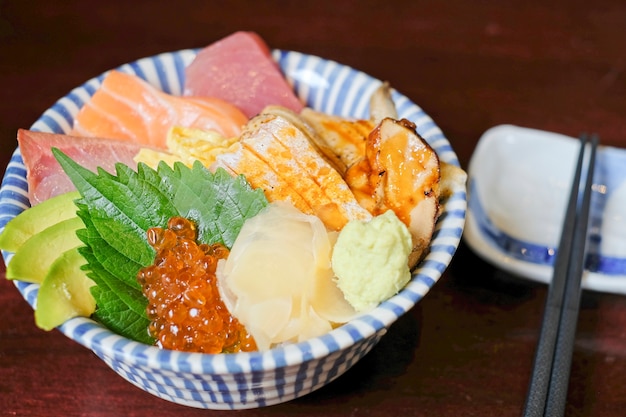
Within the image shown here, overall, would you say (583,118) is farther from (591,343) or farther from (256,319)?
(256,319)

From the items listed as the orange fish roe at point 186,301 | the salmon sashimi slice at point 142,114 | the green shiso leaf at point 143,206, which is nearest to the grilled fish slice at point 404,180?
the green shiso leaf at point 143,206

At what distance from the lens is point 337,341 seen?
1.18 metres

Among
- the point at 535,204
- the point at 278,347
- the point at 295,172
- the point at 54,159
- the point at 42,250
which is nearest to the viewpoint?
the point at 278,347

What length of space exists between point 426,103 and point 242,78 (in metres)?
0.86

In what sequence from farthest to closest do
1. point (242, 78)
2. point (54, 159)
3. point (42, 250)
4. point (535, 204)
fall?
point (535, 204) < point (242, 78) < point (54, 159) < point (42, 250)

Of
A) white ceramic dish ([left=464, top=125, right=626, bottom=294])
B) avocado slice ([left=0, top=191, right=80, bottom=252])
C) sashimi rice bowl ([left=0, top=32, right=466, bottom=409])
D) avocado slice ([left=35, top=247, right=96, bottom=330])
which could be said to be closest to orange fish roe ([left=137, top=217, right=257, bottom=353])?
sashimi rice bowl ([left=0, top=32, right=466, bottom=409])

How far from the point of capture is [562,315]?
1.62 meters

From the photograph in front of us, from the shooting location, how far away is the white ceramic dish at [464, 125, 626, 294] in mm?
1854

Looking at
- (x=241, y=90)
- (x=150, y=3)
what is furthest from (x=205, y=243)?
(x=150, y=3)

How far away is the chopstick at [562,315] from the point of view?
142 cm

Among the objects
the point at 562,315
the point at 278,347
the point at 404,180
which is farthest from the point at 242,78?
the point at 562,315

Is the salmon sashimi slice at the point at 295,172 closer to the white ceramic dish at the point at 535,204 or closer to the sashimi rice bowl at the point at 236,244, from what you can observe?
the sashimi rice bowl at the point at 236,244

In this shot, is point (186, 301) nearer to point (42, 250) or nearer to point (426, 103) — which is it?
point (42, 250)

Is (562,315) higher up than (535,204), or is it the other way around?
(535,204)
